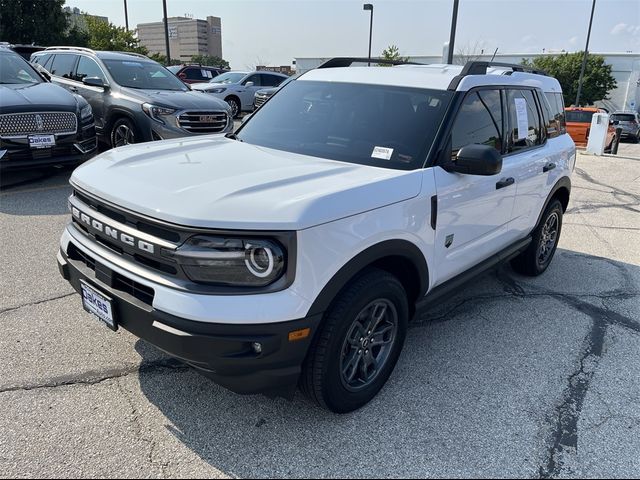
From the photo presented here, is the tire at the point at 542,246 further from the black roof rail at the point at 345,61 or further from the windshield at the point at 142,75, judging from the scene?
the windshield at the point at 142,75

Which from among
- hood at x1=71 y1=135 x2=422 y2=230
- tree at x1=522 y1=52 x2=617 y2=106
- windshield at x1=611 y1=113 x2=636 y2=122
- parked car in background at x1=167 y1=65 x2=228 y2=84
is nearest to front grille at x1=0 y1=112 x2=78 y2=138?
hood at x1=71 y1=135 x2=422 y2=230

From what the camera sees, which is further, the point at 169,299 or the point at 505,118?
the point at 505,118

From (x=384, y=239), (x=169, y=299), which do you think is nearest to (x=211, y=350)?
(x=169, y=299)

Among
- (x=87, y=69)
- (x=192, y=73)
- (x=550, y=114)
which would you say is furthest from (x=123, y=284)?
(x=192, y=73)

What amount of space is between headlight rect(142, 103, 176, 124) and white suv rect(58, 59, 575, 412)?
175 inches

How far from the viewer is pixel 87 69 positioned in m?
9.13

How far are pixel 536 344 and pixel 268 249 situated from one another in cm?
248

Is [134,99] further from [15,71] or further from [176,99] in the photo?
[15,71]

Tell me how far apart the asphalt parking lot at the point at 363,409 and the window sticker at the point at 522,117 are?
1.44m

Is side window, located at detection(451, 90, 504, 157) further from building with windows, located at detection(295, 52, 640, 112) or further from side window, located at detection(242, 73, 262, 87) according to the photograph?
building with windows, located at detection(295, 52, 640, 112)

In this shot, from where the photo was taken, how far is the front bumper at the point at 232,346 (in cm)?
220

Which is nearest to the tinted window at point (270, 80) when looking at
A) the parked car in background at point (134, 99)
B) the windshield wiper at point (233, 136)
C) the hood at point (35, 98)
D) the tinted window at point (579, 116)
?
the parked car in background at point (134, 99)

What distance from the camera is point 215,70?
78.8 ft

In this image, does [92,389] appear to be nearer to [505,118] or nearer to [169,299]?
[169,299]
